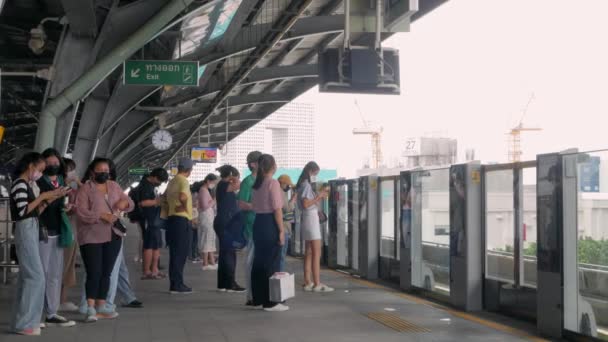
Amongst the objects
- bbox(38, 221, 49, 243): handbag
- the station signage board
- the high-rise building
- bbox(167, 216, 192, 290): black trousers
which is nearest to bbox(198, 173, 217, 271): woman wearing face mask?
bbox(167, 216, 192, 290): black trousers

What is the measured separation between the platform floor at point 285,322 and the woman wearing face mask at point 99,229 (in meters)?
0.32

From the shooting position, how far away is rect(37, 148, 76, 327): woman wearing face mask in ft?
23.3

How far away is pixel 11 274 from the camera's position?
1180 centimetres

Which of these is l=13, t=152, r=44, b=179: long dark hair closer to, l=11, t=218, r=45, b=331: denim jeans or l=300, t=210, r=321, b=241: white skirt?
l=11, t=218, r=45, b=331: denim jeans

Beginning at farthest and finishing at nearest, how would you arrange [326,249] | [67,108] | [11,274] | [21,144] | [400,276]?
[21,144] → [326,249] → [67,108] → [11,274] → [400,276]

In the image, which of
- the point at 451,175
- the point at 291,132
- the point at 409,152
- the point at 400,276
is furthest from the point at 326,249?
the point at 409,152

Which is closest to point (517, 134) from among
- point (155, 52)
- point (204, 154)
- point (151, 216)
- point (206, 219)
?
point (204, 154)

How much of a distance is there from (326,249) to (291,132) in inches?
4509

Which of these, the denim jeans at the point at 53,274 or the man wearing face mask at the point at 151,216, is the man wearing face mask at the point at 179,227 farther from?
the denim jeans at the point at 53,274

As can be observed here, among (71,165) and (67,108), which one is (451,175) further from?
(67,108)

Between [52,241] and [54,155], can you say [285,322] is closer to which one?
[52,241]

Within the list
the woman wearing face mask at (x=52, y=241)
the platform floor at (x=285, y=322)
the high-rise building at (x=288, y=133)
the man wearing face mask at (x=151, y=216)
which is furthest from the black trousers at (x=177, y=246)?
the high-rise building at (x=288, y=133)

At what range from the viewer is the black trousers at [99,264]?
7367 mm

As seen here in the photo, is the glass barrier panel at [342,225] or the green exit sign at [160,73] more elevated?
the green exit sign at [160,73]
